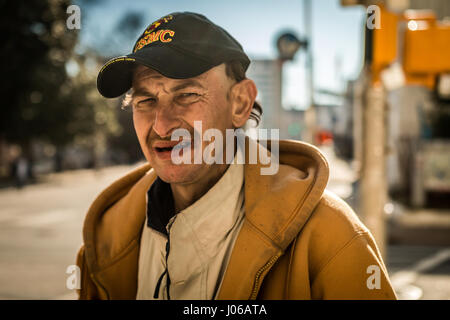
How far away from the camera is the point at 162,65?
55.7 inches

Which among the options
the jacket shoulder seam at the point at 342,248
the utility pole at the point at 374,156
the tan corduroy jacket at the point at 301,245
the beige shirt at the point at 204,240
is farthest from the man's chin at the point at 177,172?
the utility pole at the point at 374,156

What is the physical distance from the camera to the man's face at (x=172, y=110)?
1456 millimetres

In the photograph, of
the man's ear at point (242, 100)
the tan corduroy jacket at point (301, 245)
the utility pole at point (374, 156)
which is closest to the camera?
the tan corduroy jacket at point (301, 245)

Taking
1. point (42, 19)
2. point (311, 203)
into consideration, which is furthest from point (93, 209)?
point (42, 19)

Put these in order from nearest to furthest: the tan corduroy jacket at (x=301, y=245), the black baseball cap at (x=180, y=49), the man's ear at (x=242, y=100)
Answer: the tan corduroy jacket at (x=301, y=245) → the black baseball cap at (x=180, y=49) → the man's ear at (x=242, y=100)

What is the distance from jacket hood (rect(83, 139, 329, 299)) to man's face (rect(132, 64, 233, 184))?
0.28 m

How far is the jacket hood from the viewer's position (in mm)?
1379

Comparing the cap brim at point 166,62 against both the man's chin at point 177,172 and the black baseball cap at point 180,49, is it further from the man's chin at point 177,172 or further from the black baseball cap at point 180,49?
the man's chin at point 177,172

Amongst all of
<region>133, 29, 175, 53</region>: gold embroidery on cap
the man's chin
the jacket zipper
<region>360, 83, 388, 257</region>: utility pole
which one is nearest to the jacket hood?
the jacket zipper

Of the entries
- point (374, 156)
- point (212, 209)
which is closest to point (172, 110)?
point (212, 209)

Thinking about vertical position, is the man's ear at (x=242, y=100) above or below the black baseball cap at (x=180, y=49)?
below

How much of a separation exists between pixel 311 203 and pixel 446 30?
401 cm
